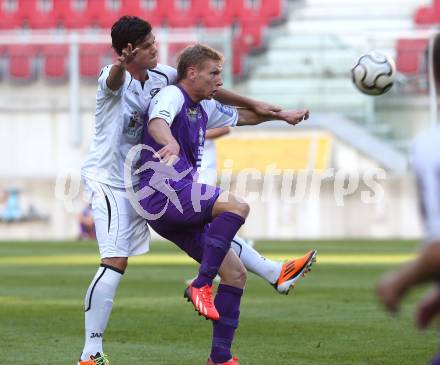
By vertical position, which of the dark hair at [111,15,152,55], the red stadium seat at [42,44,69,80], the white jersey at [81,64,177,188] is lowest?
the red stadium seat at [42,44,69,80]

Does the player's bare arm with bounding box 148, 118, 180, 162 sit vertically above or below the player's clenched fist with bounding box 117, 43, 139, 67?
A: below

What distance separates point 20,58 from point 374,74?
21.1 meters

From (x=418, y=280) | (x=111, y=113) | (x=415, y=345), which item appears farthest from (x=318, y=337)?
(x=418, y=280)

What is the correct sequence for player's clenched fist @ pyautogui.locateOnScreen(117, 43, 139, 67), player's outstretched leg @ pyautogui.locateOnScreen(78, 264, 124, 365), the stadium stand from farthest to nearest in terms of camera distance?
the stadium stand, player's outstretched leg @ pyautogui.locateOnScreen(78, 264, 124, 365), player's clenched fist @ pyautogui.locateOnScreen(117, 43, 139, 67)

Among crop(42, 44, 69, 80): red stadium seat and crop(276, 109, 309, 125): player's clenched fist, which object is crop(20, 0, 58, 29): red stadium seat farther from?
crop(276, 109, 309, 125): player's clenched fist

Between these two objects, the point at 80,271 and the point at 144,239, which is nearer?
the point at 144,239

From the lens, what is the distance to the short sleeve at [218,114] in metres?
7.20

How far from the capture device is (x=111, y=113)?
22.6 feet

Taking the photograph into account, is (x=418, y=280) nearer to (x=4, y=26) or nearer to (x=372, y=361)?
(x=372, y=361)

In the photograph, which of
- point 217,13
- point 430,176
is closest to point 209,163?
point 430,176

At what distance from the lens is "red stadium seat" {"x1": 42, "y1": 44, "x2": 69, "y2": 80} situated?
2892 centimetres

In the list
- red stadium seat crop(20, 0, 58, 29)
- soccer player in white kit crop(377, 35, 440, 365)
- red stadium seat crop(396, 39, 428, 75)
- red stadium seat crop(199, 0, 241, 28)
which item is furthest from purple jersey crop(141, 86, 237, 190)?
red stadium seat crop(20, 0, 58, 29)

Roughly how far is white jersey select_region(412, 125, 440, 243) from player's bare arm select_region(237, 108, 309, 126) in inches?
145

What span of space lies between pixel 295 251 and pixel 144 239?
1294cm
